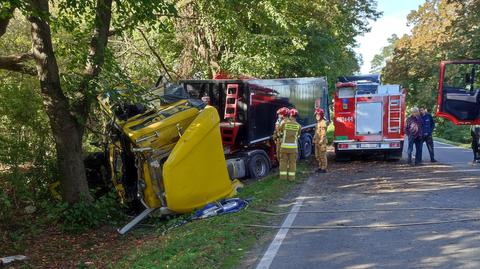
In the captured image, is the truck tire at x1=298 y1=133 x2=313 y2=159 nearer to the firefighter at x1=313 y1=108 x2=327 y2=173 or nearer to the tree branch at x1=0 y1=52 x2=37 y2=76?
the firefighter at x1=313 y1=108 x2=327 y2=173

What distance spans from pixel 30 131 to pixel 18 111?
556 mm

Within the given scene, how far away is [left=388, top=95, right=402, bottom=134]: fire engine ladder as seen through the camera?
51.5 ft

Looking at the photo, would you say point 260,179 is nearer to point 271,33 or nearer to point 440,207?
point 440,207

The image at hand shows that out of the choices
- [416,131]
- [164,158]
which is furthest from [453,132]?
[164,158]

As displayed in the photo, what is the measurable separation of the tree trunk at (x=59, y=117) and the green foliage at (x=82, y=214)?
0.20 meters

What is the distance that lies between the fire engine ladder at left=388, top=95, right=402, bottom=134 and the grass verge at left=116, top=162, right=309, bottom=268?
7.90m

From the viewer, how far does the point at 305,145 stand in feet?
59.2

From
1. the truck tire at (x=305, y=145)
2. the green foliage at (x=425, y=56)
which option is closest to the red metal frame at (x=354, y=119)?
the truck tire at (x=305, y=145)

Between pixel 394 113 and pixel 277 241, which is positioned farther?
pixel 394 113

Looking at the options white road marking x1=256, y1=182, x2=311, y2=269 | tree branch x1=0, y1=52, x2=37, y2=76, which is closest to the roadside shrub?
white road marking x1=256, y1=182, x2=311, y2=269

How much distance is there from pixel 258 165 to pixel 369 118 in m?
4.15

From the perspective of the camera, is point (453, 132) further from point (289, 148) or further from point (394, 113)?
point (289, 148)

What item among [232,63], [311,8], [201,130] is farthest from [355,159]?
[201,130]

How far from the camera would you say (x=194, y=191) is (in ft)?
30.2
